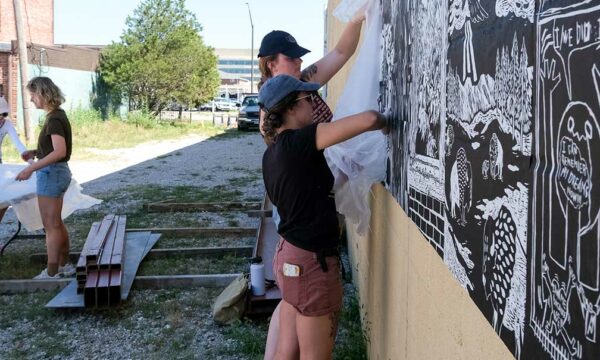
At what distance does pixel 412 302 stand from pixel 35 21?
39025mm

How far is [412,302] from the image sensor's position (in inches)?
91.5

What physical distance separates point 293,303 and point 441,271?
0.94m

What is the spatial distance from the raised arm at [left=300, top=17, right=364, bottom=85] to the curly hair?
684 millimetres

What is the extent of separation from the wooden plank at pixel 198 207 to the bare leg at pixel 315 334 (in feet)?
23.8

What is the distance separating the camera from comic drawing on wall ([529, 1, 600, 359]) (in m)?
0.80

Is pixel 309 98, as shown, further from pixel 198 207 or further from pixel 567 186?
pixel 198 207

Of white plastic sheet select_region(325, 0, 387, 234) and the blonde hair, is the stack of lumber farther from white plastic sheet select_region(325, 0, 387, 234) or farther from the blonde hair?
white plastic sheet select_region(325, 0, 387, 234)

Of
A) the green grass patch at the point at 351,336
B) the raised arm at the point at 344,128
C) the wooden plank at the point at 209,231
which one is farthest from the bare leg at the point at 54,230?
the raised arm at the point at 344,128

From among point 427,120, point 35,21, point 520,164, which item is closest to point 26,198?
point 427,120

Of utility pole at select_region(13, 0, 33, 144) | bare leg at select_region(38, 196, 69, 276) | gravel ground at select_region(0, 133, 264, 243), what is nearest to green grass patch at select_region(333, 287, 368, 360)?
bare leg at select_region(38, 196, 69, 276)

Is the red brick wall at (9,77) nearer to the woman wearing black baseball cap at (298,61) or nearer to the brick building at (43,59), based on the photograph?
the brick building at (43,59)

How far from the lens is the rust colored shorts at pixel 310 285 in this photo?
8.41 feet

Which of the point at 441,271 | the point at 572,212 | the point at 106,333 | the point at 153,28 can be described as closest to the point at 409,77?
the point at 441,271

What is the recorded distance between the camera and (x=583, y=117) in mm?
824
